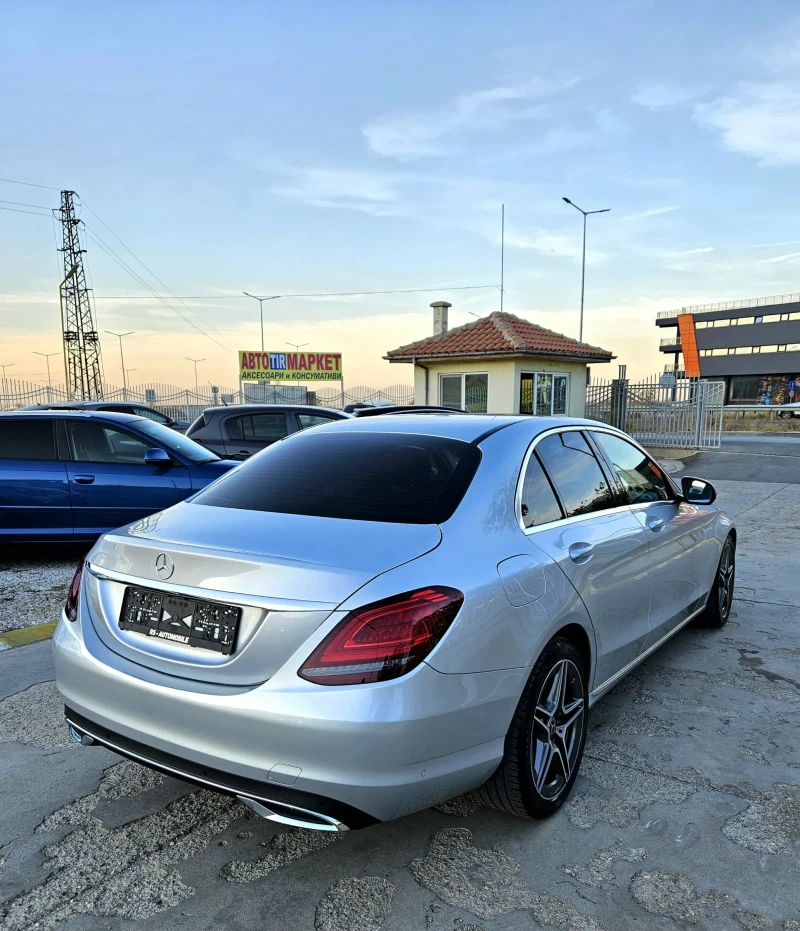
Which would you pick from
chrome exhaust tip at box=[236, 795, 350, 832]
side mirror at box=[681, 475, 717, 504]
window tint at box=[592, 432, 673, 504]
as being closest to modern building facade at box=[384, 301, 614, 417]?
side mirror at box=[681, 475, 717, 504]

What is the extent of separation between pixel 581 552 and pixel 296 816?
4.92 ft

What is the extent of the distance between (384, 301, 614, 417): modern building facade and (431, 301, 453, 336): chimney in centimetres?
266

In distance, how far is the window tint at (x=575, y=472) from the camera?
10.0 ft

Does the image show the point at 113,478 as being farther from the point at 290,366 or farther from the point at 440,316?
the point at 290,366

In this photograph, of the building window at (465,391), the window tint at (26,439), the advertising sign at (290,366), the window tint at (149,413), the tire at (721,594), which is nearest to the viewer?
the tire at (721,594)

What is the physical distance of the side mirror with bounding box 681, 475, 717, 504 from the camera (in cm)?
436

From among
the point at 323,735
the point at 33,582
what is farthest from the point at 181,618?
the point at 33,582

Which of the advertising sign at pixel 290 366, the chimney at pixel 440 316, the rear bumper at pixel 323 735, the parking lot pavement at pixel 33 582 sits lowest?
the parking lot pavement at pixel 33 582

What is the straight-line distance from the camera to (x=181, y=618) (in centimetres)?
218

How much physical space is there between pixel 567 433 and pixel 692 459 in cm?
1466

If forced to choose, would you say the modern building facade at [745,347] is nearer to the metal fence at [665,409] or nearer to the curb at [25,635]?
the metal fence at [665,409]

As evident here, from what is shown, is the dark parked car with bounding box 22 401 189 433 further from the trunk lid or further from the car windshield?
the trunk lid

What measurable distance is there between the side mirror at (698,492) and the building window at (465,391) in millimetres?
15160

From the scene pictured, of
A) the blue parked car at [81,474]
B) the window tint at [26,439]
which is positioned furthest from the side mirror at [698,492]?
the window tint at [26,439]
